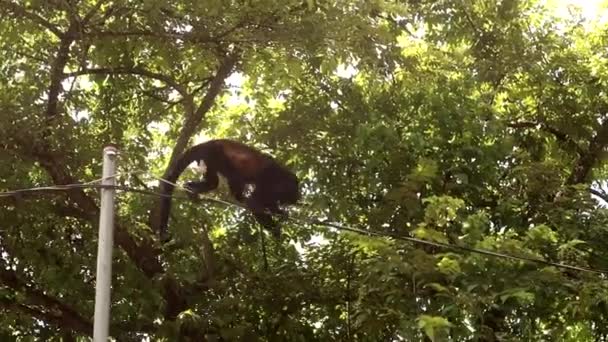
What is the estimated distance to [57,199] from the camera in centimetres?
601

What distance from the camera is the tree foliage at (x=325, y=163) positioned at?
16.5ft

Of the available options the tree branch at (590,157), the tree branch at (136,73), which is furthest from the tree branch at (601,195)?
Answer: the tree branch at (136,73)

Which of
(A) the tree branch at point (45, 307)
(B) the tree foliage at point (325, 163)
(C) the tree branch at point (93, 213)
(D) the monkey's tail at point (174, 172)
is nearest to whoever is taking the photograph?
(B) the tree foliage at point (325, 163)

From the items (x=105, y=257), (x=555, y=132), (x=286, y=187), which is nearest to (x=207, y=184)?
(x=286, y=187)

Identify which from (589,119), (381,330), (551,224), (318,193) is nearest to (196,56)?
(318,193)

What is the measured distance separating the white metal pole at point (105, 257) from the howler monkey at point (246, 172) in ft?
7.84

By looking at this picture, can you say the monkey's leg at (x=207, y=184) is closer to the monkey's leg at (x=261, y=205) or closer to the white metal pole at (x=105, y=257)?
the monkey's leg at (x=261, y=205)

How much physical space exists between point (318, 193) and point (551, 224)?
171 cm

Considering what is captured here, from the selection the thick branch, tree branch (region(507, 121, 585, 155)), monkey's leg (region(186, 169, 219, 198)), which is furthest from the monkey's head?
tree branch (region(507, 121, 585, 155))

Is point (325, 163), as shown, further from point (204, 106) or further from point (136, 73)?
point (136, 73)

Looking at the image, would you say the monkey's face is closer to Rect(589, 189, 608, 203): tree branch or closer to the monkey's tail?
the monkey's tail

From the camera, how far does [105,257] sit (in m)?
3.35

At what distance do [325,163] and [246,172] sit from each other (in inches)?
26.0

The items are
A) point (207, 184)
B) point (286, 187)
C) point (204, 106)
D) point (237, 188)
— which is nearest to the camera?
point (286, 187)
